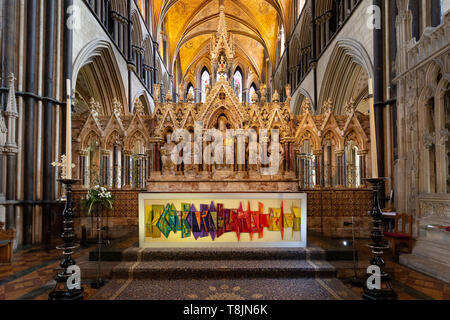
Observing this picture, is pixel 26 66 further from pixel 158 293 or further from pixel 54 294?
pixel 158 293

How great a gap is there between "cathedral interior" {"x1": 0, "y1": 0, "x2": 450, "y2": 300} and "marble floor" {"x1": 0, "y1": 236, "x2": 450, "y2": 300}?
1.3 inches

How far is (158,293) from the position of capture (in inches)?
144

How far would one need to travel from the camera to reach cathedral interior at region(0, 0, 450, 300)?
4066 mm

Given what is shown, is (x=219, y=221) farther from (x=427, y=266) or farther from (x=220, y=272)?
(x=427, y=266)

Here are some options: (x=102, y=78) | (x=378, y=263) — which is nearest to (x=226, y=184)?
(x=378, y=263)

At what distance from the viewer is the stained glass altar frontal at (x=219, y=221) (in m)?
4.85

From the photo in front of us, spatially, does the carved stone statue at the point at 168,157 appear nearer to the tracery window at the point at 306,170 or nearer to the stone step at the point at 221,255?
the stone step at the point at 221,255

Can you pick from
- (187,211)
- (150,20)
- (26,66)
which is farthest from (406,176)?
(150,20)

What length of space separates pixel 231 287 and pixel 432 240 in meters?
4.01

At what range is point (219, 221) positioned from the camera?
488 centimetres

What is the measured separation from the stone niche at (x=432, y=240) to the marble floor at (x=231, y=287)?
211mm

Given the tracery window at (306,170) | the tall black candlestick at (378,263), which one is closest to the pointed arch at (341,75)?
the tracery window at (306,170)

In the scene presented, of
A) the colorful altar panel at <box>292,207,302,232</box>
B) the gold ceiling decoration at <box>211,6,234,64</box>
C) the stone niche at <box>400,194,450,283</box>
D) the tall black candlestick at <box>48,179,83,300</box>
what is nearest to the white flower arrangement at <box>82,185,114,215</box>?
the tall black candlestick at <box>48,179,83,300</box>

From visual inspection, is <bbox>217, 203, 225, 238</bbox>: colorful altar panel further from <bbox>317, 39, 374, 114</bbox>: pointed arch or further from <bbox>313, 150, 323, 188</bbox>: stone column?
<bbox>317, 39, 374, 114</bbox>: pointed arch
